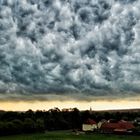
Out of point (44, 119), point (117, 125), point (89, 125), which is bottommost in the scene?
point (117, 125)

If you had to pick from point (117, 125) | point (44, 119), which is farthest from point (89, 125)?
point (44, 119)

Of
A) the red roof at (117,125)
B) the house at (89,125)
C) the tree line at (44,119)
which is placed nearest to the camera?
the tree line at (44,119)

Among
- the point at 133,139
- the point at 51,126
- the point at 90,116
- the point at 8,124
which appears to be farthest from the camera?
the point at 90,116

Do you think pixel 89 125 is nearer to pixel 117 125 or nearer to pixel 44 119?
pixel 117 125

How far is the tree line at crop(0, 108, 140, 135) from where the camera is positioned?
409 feet

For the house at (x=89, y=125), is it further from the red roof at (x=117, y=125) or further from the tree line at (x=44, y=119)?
the red roof at (x=117, y=125)

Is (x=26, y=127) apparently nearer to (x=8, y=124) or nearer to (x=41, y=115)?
(x=8, y=124)

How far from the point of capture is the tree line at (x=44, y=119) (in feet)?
409

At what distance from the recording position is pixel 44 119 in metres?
156

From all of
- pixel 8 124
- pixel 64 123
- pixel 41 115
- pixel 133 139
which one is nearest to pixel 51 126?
pixel 64 123

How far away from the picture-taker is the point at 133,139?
94.9 m

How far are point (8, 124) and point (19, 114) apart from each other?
3810 centimetres

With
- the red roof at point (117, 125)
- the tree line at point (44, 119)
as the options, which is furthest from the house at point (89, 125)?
the red roof at point (117, 125)

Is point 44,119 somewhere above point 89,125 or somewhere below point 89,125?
above
